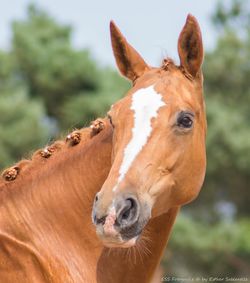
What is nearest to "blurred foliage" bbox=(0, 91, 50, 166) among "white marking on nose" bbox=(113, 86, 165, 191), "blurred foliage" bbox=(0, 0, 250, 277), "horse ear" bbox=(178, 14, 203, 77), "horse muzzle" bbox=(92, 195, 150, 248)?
"blurred foliage" bbox=(0, 0, 250, 277)

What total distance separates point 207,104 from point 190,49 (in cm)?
2505

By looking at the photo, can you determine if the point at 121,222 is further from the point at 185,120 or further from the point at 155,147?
the point at 185,120

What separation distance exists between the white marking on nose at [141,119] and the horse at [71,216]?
5.1 inches

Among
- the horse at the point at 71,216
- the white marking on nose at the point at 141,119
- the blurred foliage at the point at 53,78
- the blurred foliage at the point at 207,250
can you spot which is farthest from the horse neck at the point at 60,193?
the blurred foliage at the point at 207,250

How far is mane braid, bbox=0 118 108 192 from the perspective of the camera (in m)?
6.59

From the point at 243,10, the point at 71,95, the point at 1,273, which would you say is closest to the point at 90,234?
the point at 1,273

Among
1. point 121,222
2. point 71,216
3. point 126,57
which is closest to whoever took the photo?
point 121,222

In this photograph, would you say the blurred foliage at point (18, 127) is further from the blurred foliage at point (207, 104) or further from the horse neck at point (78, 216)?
the horse neck at point (78, 216)

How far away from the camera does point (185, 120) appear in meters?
6.33

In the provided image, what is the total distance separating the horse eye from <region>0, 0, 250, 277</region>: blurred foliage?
19165mm

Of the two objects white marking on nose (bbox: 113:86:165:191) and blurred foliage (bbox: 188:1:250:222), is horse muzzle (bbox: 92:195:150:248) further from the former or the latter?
blurred foliage (bbox: 188:1:250:222)

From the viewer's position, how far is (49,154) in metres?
6.73

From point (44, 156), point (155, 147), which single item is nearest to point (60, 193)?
point (44, 156)

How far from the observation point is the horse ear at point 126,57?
688 centimetres
